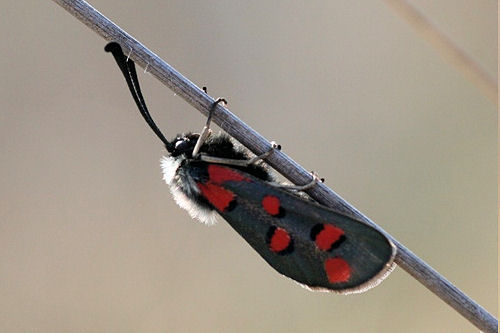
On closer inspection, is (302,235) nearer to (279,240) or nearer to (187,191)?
(279,240)

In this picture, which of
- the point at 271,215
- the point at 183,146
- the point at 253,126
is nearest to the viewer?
the point at 271,215

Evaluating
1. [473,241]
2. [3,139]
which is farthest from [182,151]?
[473,241]

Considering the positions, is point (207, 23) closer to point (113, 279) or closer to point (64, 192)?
point (64, 192)

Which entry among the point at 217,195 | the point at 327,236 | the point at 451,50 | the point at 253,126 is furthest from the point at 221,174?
the point at 253,126

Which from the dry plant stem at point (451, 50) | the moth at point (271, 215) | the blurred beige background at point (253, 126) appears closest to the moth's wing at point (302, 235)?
the moth at point (271, 215)

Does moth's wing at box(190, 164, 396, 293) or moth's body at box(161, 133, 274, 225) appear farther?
moth's body at box(161, 133, 274, 225)

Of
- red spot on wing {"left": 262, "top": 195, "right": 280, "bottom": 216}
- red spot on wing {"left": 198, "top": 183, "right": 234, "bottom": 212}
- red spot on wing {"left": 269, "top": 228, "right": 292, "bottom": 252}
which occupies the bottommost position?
red spot on wing {"left": 269, "top": 228, "right": 292, "bottom": 252}

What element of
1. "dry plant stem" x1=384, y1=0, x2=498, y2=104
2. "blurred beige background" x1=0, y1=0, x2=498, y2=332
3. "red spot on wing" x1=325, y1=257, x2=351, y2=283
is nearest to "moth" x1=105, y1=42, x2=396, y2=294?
"red spot on wing" x1=325, y1=257, x2=351, y2=283

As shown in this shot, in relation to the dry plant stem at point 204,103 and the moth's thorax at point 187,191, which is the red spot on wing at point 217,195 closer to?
the moth's thorax at point 187,191

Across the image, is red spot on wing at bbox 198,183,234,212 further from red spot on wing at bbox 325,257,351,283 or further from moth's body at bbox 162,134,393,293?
red spot on wing at bbox 325,257,351,283

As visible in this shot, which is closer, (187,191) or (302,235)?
(302,235)
